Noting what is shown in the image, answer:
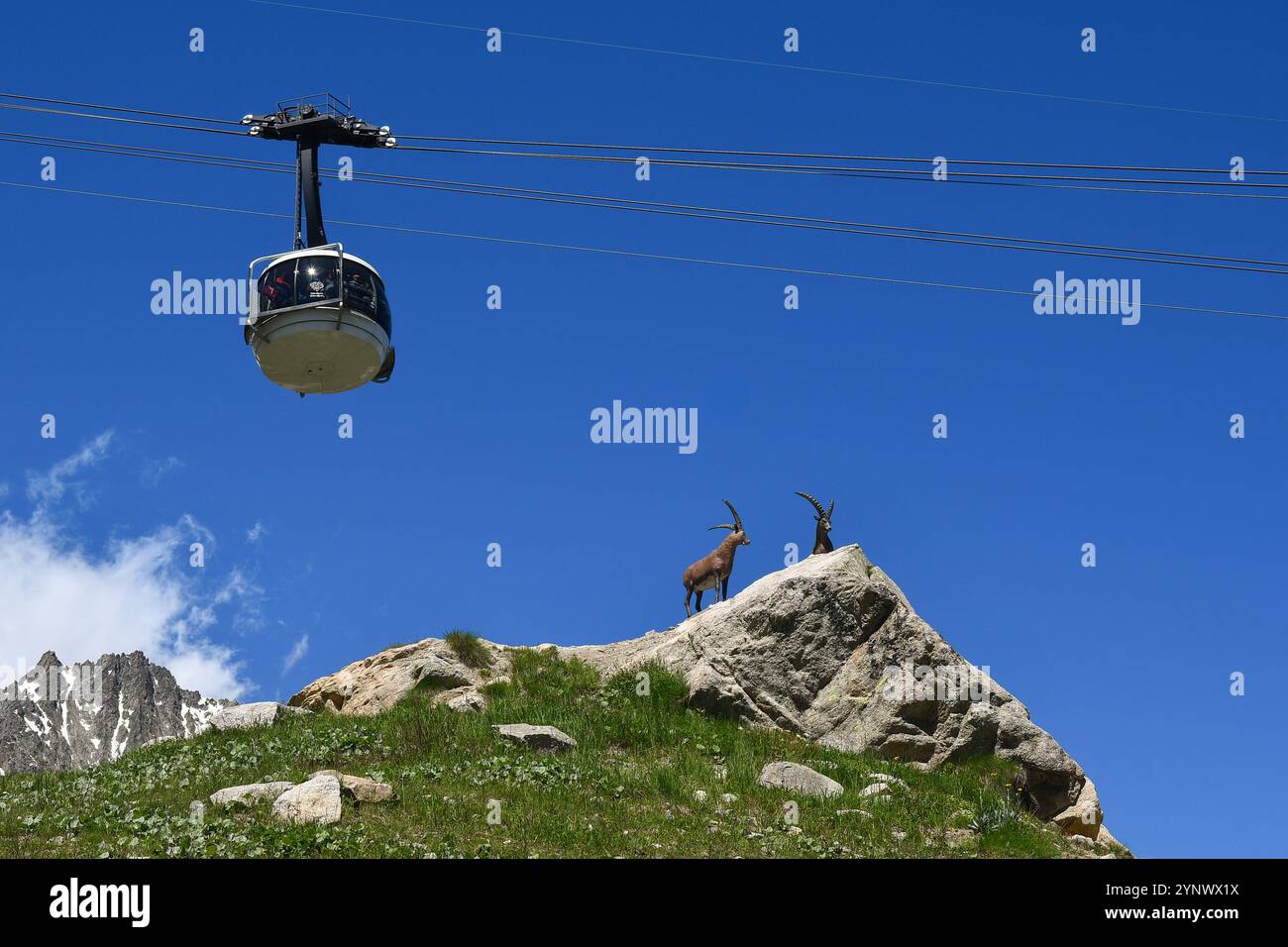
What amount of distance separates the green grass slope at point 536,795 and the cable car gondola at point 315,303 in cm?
611

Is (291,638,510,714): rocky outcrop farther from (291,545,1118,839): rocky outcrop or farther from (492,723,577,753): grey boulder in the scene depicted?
(492,723,577,753): grey boulder

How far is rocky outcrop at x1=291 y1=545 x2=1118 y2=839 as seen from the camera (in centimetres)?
2748

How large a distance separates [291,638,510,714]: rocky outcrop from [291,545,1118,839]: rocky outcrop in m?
0.05

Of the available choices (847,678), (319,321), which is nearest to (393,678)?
(847,678)

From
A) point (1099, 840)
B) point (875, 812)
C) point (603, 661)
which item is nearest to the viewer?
point (875, 812)

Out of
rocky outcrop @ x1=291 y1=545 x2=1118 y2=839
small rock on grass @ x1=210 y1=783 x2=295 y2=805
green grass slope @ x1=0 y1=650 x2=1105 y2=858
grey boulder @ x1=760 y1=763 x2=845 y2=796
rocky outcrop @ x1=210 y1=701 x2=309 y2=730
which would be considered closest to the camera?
green grass slope @ x1=0 y1=650 x2=1105 y2=858

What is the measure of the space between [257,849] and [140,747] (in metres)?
10.6

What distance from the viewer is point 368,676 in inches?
1277

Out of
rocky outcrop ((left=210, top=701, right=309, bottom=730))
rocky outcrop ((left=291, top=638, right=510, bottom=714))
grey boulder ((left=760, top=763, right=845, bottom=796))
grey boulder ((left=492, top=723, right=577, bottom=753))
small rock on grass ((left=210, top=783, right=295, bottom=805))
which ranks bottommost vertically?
grey boulder ((left=760, top=763, right=845, bottom=796))

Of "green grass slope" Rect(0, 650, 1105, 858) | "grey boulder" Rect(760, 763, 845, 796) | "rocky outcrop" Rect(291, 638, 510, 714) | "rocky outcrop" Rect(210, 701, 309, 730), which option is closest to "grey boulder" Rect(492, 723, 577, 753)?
"green grass slope" Rect(0, 650, 1105, 858)

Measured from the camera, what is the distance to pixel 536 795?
22.3 metres

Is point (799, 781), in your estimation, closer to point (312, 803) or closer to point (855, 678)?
point (855, 678)
